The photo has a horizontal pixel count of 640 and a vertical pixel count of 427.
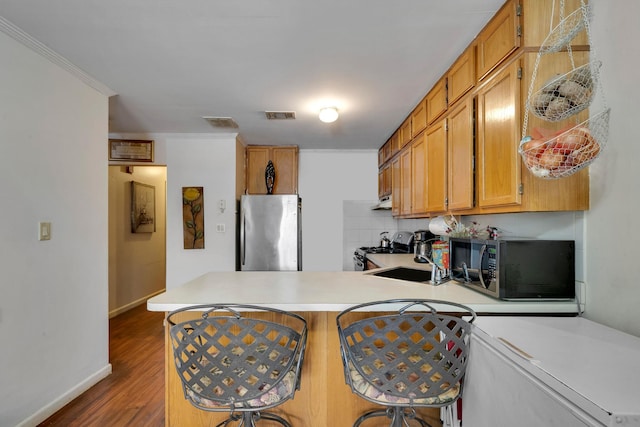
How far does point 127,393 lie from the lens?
7.30 ft

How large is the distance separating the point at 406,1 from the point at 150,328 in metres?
3.83

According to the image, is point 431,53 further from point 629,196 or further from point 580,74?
point 629,196

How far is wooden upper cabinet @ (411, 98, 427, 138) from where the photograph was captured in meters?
2.62

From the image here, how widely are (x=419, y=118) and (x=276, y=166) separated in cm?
205

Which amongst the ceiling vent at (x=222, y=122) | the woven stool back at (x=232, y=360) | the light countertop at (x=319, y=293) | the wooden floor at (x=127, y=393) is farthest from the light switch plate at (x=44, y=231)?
the ceiling vent at (x=222, y=122)

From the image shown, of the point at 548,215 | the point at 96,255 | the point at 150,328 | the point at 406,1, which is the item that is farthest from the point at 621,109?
the point at 150,328

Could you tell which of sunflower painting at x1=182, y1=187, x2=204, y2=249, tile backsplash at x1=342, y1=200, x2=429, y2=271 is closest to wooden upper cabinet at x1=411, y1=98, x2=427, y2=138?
tile backsplash at x1=342, y1=200, x2=429, y2=271

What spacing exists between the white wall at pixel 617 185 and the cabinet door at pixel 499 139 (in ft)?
0.99

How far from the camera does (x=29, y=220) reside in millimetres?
1849

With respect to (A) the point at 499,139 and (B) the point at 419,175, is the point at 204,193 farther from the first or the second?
(A) the point at 499,139

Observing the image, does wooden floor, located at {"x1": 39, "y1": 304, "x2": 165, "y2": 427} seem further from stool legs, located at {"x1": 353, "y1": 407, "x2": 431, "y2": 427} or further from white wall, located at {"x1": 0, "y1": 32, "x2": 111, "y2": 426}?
stool legs, located at {"x1": 353, "y1": 407, "x2": 431, "y2": 427}

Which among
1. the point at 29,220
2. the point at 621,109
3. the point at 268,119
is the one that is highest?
the point at 268,119

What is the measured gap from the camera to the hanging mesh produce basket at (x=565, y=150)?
3.63 feet

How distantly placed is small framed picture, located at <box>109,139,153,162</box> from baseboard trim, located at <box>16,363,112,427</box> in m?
2.20
